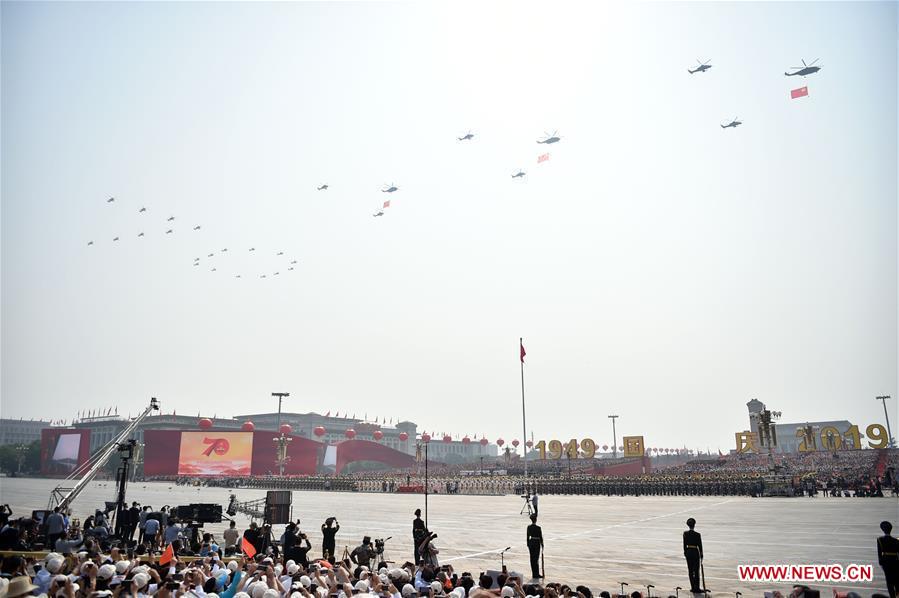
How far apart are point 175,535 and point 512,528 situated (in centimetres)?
1514

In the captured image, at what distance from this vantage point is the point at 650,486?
5256 cm

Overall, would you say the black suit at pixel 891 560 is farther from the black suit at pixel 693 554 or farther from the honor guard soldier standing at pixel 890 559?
the black suit at pixel 693 554

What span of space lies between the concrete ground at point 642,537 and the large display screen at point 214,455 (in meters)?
59.5

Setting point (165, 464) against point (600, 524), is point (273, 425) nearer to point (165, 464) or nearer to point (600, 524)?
point (165, 464)

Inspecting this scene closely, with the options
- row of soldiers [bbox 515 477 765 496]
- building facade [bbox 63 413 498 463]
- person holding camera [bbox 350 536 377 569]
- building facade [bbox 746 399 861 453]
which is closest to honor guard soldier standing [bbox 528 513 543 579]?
person holding camera [bbox 350 536 377 569]

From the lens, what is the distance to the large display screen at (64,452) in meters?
114

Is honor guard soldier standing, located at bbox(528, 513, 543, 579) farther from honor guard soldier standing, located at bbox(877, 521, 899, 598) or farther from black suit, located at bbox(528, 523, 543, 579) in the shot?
honor guard soldier standing, located at bbox(877, 521, 899, 598)

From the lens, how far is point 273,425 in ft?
497

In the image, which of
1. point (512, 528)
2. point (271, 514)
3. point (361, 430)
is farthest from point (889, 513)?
point (361, 430)

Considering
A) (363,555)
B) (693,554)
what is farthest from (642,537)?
(363,555)

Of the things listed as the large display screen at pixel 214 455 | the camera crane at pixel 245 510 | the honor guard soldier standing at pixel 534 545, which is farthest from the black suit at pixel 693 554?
the large display screen at pixel 214 455

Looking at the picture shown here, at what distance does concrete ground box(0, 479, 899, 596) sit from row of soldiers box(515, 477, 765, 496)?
38.9 feet

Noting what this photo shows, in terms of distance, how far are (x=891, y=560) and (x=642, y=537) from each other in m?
12.2

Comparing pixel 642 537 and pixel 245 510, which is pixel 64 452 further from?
pixel 642 537
